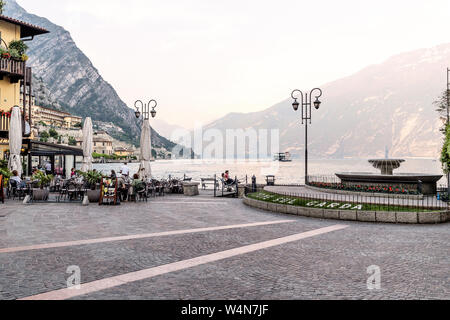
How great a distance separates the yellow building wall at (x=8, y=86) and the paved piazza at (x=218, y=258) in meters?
20.3

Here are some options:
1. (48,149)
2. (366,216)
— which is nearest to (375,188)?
(366,216)

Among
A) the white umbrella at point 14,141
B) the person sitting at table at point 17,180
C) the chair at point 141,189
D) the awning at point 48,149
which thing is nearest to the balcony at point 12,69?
the awning at point 48,149

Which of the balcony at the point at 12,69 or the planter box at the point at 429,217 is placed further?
the balcony at the point at 12,69

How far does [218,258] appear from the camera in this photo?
22.1 feet

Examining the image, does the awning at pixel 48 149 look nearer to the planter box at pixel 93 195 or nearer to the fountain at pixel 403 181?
the planter box at pixel 93 195

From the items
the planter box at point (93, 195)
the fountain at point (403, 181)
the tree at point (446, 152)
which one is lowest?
the planter box at point (93, 195)

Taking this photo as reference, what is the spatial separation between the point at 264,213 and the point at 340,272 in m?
7.67

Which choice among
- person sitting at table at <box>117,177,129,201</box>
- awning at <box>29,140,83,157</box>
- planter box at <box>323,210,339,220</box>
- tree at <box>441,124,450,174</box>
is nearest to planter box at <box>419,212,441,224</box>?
planter box at <box>323,210,339,220</box>

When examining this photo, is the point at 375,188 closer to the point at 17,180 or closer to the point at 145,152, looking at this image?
the point at 145,152

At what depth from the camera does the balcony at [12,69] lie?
25516 mm

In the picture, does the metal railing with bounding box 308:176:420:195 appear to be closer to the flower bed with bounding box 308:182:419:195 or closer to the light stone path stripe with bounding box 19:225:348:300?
the flower bed with bounding box 308:182:419:195

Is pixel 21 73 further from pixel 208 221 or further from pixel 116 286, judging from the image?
pixel 116 286

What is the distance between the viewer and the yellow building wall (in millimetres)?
27156

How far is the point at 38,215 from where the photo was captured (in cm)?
1208
